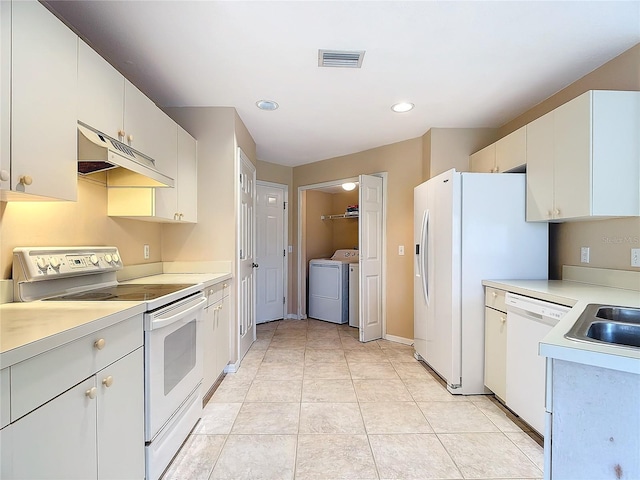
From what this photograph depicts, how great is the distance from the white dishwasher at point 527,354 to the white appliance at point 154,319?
1984 mm

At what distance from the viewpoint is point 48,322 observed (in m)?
1.04

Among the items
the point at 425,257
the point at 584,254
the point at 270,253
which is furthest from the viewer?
the point at 270,253

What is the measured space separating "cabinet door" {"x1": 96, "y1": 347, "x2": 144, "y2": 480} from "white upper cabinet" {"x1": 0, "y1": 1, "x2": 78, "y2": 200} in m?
0.78

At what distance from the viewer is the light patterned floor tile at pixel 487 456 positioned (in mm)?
1588

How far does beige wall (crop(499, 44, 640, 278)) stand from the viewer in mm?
1904

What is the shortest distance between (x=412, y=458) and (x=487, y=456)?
422mm

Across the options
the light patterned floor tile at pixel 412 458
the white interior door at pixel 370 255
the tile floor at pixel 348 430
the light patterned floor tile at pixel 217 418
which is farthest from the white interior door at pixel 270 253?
the light patterned floor tile at pixel 412 458

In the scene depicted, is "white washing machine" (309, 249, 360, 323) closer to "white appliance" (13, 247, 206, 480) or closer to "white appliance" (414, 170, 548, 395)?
"white appliance" (414, 170, 548, 395)

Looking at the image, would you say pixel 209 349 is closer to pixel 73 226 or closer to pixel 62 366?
pixel 73 226

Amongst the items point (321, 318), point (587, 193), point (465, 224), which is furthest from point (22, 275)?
point (321, 318)

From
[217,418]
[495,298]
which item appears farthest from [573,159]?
[217,418]

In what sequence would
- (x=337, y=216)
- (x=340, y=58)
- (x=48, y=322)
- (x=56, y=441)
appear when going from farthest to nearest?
1. (x=337, y=216)
2. (x=340, y=58)
3. (x=48, y=322)
4. (x=56, y=441)

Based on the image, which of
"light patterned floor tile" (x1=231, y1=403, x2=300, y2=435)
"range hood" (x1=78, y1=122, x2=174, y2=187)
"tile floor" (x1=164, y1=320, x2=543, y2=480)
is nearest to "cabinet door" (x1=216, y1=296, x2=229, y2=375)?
"tile floor" (x1=164, y1=320, x2=543, y2=480)

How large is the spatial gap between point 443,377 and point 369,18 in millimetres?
2650
